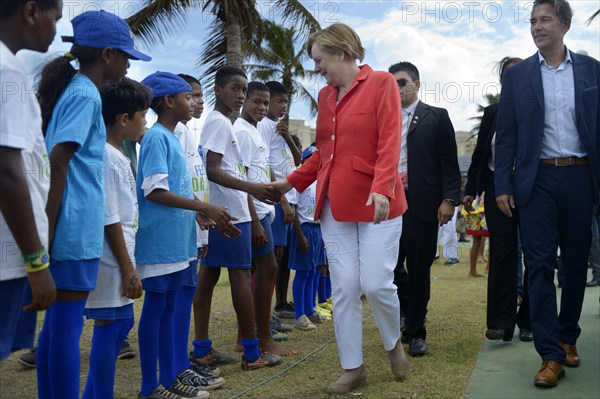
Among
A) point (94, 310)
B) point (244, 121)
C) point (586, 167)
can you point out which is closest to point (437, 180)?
point (586, 167)

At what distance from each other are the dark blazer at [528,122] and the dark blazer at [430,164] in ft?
2.02

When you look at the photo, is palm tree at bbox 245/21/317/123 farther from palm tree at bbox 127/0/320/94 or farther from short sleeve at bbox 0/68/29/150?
short sleeve at bbox 0/68/29/150

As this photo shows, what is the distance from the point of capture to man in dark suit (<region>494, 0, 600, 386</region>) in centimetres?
392

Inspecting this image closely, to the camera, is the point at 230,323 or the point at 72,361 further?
the point at 230,323

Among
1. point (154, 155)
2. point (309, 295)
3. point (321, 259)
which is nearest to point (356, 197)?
point (154, 155)

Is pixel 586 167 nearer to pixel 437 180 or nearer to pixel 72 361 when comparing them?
pixel 437 180

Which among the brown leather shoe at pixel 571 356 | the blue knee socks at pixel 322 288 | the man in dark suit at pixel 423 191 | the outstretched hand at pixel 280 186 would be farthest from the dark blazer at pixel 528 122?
the blue knee socks at pixel 322 288

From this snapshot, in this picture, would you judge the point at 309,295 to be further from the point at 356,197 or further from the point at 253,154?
the point at 356,197

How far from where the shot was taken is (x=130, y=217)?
10.3ft

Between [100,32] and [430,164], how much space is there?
288cm

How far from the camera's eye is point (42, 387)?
105 inches

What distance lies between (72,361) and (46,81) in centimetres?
118

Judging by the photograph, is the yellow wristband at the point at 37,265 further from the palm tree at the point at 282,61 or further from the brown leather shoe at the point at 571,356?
the palm tree at the point at 282,61

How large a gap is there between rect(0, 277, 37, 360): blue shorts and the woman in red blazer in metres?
1.93
